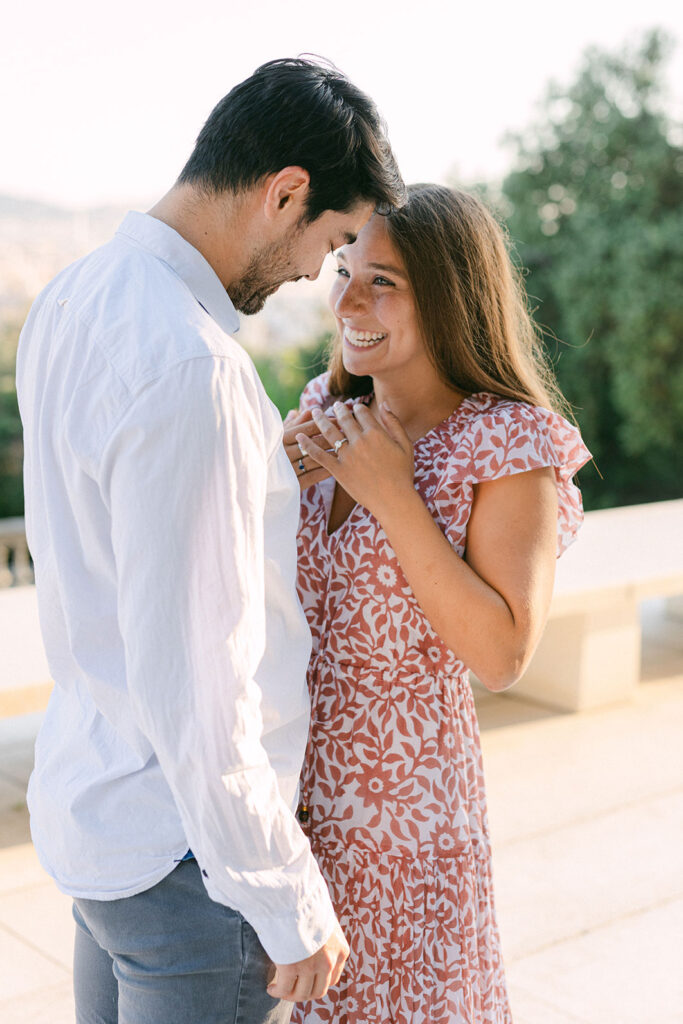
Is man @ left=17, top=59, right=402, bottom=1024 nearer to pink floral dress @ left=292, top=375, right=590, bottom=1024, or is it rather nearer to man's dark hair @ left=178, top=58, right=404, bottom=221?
man's dark hair @ left=178, top=58, right=404, bottom=221

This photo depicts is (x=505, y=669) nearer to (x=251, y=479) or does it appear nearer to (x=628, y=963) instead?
(x=251, y=479)

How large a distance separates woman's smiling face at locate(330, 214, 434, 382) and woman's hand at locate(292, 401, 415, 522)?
0.12m

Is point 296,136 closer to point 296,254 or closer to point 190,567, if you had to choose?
point 296,254

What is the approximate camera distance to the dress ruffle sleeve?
1.67 m

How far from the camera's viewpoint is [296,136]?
3.93 ft

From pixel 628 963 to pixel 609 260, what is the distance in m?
15.5

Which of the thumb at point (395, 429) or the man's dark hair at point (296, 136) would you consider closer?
the man's dark hair at point (296, 136)

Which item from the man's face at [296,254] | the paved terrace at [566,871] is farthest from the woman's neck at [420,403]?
the paved terrace at [566,871]

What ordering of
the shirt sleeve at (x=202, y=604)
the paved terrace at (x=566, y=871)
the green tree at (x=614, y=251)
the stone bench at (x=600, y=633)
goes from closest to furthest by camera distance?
the shirt sleeve at (x=202, y=604)
the paved terrace at (x=566, y=871)
the stone bench at (x=600, y=633)
the green tree at (x=614, y=251)

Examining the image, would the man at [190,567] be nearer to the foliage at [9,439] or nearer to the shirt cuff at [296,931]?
the shirt cuff at [296,931]

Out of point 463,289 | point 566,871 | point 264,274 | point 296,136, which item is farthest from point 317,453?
point 566,871

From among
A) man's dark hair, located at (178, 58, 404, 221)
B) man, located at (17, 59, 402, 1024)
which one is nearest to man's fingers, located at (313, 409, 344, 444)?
man, located at (17, 59, 402, 1024)

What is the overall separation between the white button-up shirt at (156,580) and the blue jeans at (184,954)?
0.10ft

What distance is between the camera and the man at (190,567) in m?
1.05
